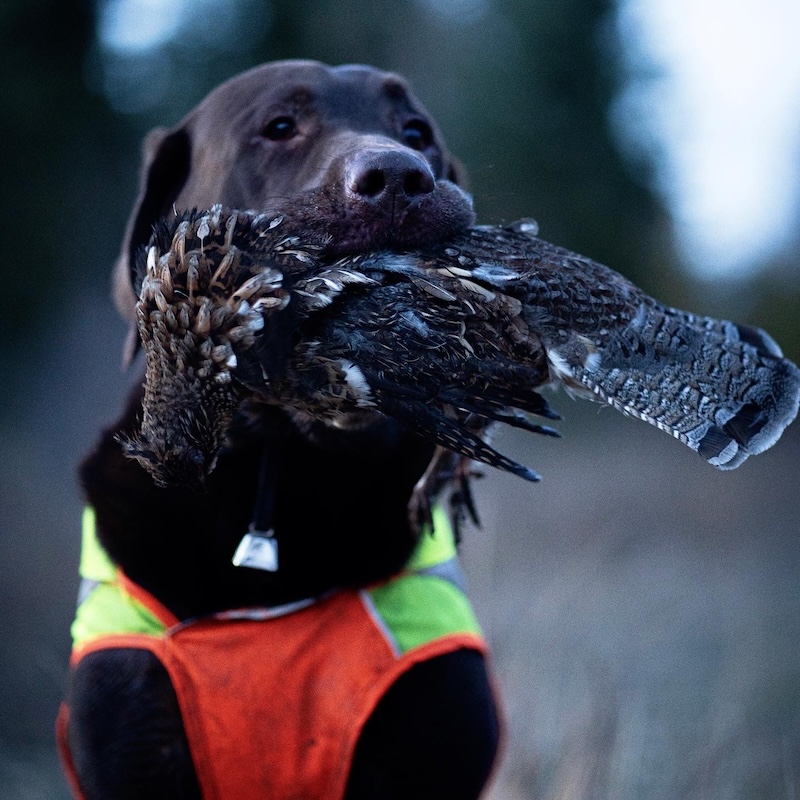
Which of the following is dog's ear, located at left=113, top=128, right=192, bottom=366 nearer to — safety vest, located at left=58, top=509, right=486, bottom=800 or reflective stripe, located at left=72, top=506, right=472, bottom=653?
reflective stripe, located at left=72, top=506, right=472, bottom=653

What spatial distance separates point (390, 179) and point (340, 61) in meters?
7.01

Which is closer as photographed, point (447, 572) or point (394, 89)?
point (447, 572)

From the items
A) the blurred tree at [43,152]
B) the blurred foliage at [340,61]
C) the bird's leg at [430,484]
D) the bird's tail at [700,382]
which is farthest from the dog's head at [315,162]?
the blurred tree at [43,152]

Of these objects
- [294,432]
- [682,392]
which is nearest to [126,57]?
[294,432]

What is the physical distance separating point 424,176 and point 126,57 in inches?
260

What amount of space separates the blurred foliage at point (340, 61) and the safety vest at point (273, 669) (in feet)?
14.2

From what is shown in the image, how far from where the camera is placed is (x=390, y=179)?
165 cm

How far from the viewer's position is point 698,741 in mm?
3342

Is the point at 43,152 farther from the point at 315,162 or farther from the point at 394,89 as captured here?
the point at 315,162

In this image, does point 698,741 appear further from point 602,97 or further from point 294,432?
point 602,97

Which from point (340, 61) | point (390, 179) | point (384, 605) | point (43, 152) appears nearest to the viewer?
point (390, 179)

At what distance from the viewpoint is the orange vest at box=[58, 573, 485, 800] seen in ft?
6.50

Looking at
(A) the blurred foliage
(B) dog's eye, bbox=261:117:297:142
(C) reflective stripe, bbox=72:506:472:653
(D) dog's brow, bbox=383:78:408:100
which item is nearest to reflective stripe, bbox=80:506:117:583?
(C) reflective stripe, bbox=72:506:472:653

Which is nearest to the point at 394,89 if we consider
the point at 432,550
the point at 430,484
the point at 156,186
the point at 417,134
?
the point at 417,134
